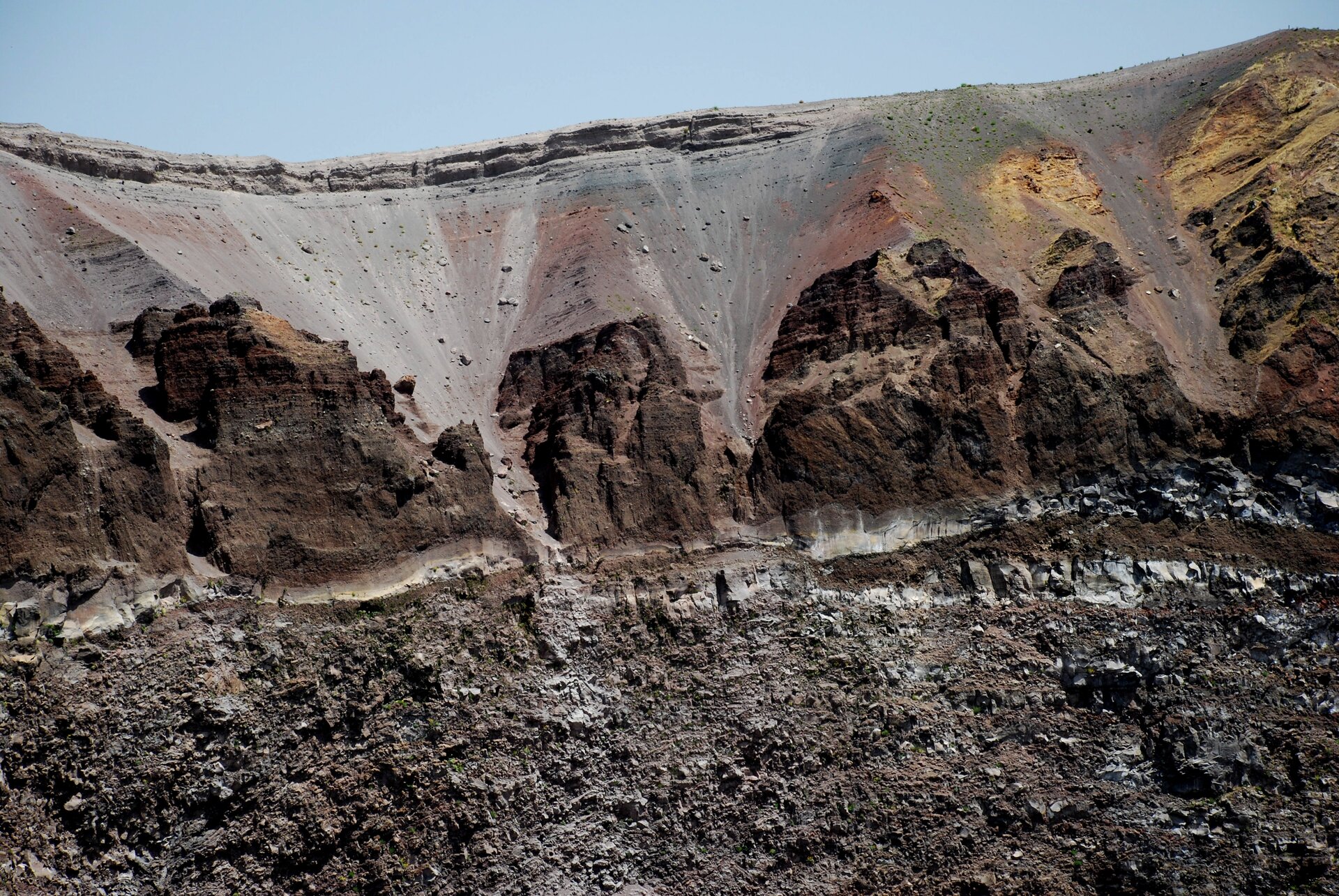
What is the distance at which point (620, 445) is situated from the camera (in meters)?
40.1

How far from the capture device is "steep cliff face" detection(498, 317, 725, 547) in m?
38.8

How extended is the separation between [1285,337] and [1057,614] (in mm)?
13551

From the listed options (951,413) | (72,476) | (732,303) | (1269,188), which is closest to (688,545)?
(951,413)

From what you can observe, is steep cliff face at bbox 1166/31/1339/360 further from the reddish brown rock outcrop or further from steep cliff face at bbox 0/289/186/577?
steep cliff face at bbox 0/289/186/577

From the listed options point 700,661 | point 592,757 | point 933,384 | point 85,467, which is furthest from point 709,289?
point 85,467

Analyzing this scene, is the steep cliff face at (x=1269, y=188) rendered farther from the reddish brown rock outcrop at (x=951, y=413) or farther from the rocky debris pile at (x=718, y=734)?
the rocky debris pile at (x=718, y=734)

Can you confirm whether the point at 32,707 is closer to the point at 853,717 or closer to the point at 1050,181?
the point at 853,717

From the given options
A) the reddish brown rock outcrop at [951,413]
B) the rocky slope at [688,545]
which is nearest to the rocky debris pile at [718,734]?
the rocky slope at [688,545]

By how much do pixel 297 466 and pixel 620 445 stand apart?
988 centimetres

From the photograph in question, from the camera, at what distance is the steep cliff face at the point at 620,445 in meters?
38.8

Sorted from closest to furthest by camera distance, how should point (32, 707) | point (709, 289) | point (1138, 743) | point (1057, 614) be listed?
point (32, 707) → point (1138, 743) → point (1057, 614) → point (709, 289)

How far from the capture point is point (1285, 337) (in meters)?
42.5

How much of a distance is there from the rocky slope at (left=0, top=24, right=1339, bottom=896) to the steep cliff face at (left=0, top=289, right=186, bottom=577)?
4.3 inches

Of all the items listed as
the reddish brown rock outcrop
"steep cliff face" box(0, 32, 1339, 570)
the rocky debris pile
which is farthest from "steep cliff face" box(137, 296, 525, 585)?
the reddish brown rock outcrop
